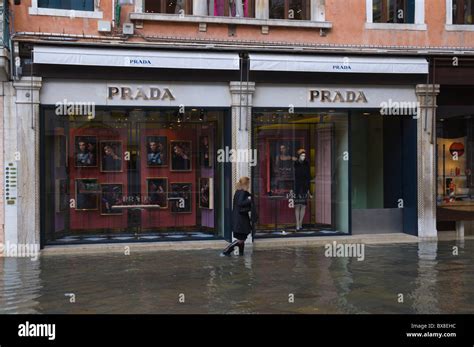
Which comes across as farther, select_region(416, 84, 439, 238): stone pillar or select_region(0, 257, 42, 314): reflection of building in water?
select_region(416, 84, 439, 238): stone pillar

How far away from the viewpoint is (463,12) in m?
16.0

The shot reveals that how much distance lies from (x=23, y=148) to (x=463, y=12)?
11225mm

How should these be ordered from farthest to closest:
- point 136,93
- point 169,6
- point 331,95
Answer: point 331,95 → point 169,6 → point 136,93

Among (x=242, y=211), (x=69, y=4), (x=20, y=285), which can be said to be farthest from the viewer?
(x=69, y=4)

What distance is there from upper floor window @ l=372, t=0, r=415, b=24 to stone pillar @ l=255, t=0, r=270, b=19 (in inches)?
106

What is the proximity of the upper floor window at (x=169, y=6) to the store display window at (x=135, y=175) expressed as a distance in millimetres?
2293

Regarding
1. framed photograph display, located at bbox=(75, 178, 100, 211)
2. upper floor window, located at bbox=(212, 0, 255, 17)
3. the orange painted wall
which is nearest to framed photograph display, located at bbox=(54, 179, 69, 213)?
framed photograph display, located at bbox=(75, 178, 100, 211)

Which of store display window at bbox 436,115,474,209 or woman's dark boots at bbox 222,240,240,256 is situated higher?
store display window at bbox 436,115,474,209

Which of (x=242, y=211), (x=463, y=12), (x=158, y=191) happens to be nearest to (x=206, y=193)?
(x=158, y=191)

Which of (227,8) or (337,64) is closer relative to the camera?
(337,64)

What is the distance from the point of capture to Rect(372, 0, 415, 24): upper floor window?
15.6 m

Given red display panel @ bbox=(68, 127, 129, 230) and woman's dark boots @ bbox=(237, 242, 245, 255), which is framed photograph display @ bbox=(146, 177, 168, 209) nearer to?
red display panel @ bbox=(68, 127, 129, 230)

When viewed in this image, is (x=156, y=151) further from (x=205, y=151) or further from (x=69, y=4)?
(x=69, y=4)

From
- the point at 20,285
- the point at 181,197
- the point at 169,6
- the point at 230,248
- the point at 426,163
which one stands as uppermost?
the point at 169,6
